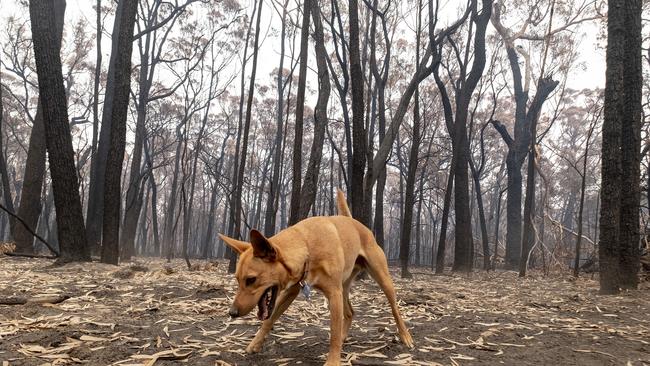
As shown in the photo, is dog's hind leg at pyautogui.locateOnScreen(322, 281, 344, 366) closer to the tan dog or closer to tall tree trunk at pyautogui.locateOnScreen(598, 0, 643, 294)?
the tan dog

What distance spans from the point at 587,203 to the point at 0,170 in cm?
5417

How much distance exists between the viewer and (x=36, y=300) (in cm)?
493

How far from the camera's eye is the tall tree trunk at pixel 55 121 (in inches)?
309

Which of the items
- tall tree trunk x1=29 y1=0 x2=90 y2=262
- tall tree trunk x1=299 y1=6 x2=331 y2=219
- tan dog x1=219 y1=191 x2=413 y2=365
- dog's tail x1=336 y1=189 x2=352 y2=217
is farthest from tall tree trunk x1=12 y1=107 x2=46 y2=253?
tan dog x1=219 y1=191 x2=413 y2=365

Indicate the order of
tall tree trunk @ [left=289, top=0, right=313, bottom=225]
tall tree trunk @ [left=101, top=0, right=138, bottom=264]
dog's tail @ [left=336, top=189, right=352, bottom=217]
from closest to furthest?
dog's tail @ [left=336, top=189, right=352, bottom=217] → tall tree trunk @ [left=101, top=0, right=138, bottom=264] → tall tree trunk @ [left=289, top=0, right=313, bottom=225]

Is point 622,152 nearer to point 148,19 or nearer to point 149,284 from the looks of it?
point 149,284

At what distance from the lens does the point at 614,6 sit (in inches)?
320

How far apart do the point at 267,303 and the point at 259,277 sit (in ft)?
0.83

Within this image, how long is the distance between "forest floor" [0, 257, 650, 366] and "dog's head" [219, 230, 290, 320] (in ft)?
2.36

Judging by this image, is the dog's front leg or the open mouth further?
the dog's front leg

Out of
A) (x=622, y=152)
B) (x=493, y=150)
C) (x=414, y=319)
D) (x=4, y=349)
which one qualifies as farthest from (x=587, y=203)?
(x=4, y=349)

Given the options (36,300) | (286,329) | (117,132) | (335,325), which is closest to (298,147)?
(117,132)

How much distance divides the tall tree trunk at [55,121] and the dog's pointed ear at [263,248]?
20.3 feet

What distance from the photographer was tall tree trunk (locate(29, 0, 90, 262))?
7.85 m
